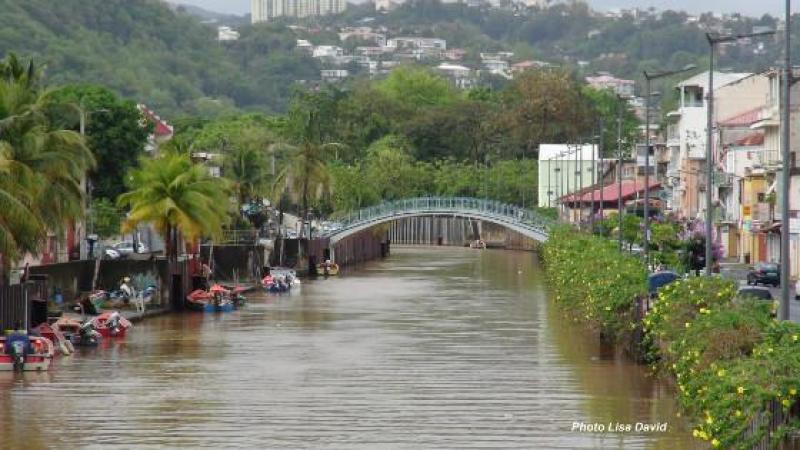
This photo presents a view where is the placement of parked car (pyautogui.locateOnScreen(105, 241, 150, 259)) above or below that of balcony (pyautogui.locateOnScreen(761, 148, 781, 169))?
below

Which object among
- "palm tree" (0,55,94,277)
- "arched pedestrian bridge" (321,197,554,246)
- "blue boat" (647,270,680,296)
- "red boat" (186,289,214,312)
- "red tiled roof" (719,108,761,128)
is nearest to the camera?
"palm tree" (0,55,94,277)

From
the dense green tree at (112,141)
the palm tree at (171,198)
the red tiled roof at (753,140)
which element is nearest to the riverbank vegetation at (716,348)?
the palm tree at (171,198)

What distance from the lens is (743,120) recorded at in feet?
422

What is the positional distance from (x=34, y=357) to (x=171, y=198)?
111 feet

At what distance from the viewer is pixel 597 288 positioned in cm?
6047

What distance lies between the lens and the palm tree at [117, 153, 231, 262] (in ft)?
280

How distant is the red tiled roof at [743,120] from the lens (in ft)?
414

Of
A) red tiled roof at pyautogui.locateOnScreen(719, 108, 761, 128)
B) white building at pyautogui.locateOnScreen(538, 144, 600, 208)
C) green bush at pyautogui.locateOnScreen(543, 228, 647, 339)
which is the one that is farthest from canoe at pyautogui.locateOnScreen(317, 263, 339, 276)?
white building at pyautogui.locateOnScreen(538, 144, 600, 208)

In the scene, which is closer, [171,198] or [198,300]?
[198,300]

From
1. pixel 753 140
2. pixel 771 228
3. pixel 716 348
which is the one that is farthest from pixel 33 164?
pixel 753 140

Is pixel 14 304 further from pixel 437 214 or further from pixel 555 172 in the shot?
pixel 555 172

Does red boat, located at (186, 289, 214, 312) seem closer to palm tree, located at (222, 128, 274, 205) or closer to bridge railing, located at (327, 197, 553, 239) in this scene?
palm tree, located at (222, 128, 274, 205)

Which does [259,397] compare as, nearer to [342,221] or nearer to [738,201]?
[738,201]

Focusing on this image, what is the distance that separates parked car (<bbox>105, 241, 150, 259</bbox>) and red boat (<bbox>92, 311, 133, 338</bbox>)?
2914 centimetres
